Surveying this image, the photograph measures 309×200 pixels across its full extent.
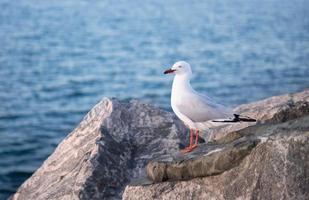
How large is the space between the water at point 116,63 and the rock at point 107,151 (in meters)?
6.48

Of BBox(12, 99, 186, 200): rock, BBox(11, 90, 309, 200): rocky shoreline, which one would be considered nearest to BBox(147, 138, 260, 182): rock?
BBox(11, 90, 309, 200): rocky shoreline

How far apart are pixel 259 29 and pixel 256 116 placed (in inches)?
1977

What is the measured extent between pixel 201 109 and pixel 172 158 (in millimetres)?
1345

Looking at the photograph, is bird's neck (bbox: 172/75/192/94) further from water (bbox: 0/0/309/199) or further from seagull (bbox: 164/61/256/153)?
water (bbox: 0/0/309/199)

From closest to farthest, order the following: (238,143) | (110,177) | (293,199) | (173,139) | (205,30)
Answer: (293,199) < (238,143) < (110,177) < (173,139) < (205,30)

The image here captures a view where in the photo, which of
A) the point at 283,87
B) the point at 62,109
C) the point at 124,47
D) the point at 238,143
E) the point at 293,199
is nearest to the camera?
the point at 293,199

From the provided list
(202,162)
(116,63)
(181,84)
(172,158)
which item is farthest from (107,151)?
(116,63)

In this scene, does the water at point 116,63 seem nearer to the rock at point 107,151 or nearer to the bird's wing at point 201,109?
the rock at point 107,151

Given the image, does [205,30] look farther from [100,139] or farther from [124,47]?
[100,139]

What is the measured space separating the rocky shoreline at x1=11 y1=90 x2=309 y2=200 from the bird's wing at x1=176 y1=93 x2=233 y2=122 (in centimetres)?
37

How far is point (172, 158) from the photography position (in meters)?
8.91

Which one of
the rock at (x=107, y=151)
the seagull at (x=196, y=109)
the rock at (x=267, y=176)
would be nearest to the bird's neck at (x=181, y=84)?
the seagull at (x=196, y=109)

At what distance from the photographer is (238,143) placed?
8.23 m

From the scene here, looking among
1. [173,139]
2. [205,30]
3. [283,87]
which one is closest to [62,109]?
[283,87]
